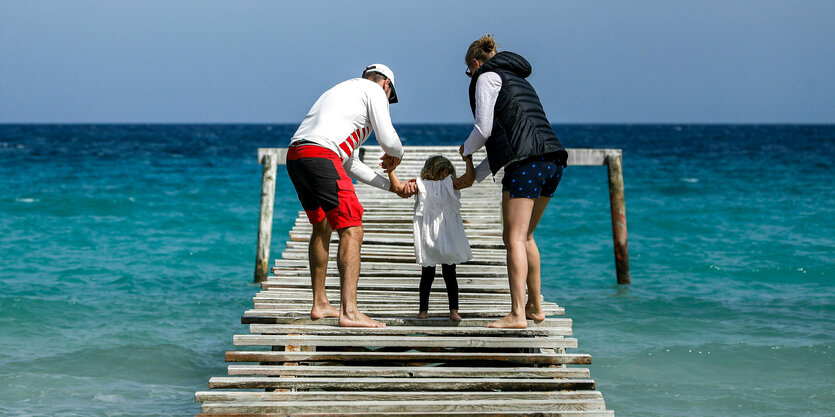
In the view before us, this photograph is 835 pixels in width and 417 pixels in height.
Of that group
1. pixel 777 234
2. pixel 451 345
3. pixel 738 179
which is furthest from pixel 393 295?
pixel 738 179

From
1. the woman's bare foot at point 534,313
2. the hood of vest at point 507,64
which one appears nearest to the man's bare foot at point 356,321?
the woman's bare foot at point 534,313

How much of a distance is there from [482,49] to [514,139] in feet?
2.10

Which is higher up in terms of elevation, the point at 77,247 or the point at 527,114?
the point at 527,114

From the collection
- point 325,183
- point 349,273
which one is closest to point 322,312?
point 349,273

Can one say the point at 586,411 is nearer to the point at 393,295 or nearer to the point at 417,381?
the point at 417,381

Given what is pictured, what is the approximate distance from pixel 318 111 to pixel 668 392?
418 cm

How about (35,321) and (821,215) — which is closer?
(35,321)

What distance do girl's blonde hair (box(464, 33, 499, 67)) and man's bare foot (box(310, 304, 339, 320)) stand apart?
183 cm

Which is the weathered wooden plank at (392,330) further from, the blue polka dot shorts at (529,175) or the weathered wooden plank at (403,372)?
the blue polka dot shorts at (529,175)

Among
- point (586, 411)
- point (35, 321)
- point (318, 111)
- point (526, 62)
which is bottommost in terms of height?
point (35, 321)

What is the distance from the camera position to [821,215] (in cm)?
2166

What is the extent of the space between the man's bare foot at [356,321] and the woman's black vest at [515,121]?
124cm

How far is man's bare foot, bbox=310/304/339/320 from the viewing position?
19.0 ft

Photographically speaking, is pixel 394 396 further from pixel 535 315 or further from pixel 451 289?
pixel 535 315
